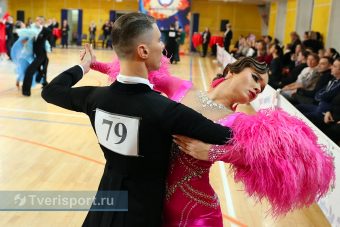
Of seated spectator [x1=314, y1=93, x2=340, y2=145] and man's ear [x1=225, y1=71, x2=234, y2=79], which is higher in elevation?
man's ear [x1=225, y1=71, x2=234, y2=79]

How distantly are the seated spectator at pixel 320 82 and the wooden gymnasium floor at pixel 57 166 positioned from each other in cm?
269

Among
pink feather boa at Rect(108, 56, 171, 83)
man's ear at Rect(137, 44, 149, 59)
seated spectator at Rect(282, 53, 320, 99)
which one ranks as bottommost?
seated spectator at Rect(282, 53, 320, 99)

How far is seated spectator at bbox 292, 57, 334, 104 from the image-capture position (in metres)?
6.97

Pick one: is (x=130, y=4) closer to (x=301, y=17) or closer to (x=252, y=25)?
(x=252, y=25)

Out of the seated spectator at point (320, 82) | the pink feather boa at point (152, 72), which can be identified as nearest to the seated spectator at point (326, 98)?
the seated spectator at point (320, 82)

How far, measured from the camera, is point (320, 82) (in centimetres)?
704

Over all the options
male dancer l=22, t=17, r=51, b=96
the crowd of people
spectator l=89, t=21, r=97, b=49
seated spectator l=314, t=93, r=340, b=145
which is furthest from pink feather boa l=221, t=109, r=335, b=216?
spectator l=89, t=21, r=97, b=49

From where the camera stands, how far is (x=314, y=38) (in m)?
12.4

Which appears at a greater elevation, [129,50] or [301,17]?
[301,17]

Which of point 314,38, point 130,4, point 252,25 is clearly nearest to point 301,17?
point 314,38

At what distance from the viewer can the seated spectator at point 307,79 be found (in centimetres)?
748

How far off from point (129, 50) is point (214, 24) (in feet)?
87.3

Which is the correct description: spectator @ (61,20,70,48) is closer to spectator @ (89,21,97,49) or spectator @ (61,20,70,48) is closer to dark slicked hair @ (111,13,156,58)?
spectator @ (89,21,97,49)

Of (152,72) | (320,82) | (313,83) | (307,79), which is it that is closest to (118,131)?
(152,72)
